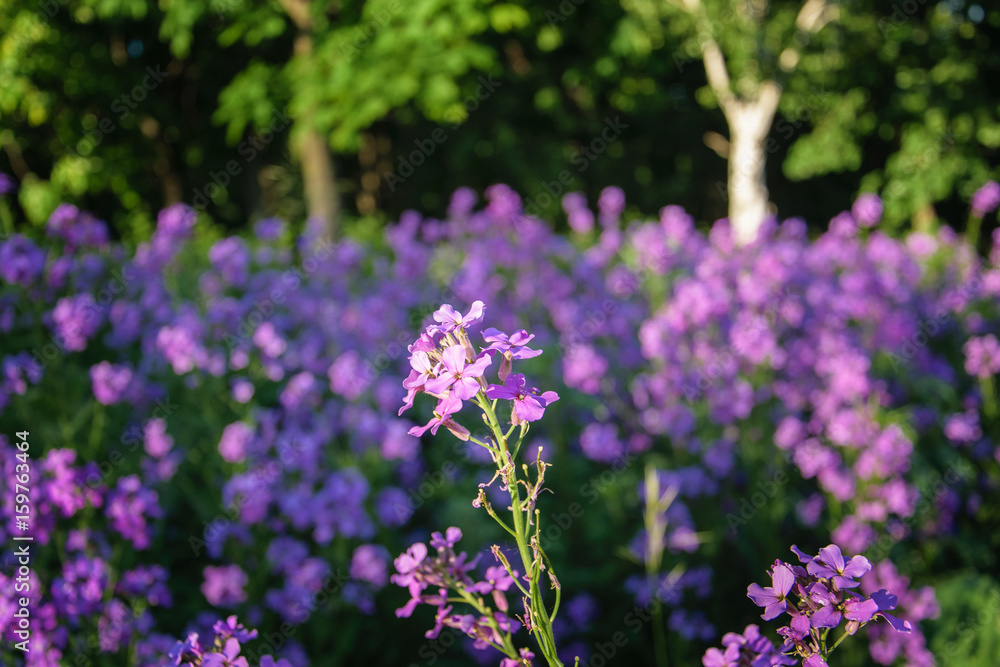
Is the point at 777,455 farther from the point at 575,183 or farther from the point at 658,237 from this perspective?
the point at 575,183

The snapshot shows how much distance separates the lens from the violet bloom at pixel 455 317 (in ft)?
2.81

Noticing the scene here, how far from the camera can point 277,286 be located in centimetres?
421

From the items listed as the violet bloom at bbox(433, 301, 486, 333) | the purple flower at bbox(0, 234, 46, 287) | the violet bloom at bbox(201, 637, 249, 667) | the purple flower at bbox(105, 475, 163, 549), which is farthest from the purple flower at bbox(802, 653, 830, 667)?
the purple flower at bbox(0, 234, 46, 287)

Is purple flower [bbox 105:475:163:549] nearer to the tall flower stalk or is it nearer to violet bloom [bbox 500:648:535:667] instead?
the tall flower stalk

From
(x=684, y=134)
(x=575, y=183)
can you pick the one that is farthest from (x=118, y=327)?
(x=684, y=134)

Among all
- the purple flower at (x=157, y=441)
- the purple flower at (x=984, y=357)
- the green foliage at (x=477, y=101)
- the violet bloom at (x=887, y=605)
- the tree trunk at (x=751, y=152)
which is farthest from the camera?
the tree trunk at (x=751, y=152)

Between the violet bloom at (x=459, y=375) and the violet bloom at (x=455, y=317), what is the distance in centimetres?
4

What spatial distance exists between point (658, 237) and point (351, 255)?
74.4 inches

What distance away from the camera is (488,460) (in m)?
3.12

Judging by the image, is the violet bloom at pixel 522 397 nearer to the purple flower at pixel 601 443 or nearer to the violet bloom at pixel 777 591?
the violet bloom at pixel 777 591

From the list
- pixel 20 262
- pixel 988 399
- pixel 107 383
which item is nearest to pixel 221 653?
pixel 107 383

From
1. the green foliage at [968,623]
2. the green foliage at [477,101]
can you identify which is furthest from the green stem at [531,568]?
the green foliage at [477,101]

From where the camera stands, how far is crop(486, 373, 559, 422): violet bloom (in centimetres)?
79

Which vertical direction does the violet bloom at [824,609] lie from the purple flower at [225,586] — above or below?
above
